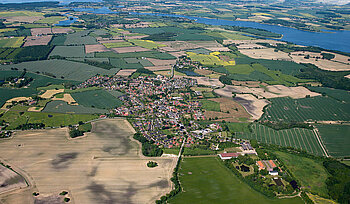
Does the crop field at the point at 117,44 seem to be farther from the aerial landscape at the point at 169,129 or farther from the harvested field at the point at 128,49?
the aerial landscape at the point at 169,129

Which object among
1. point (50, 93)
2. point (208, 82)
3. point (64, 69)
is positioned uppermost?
point (64, 69)

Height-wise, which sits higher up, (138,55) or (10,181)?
(138,55)

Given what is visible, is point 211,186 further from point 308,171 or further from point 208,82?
point 208,82

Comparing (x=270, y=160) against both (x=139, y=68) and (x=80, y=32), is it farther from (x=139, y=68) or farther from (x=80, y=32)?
(x=80, y=32)

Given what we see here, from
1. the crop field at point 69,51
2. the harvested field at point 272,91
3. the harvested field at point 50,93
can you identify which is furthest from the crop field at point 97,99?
the crop field at point 69,51

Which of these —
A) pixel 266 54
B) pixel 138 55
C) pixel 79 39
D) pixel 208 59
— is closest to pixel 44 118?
pixel 138 55

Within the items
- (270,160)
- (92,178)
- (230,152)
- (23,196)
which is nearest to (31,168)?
(23,196)
